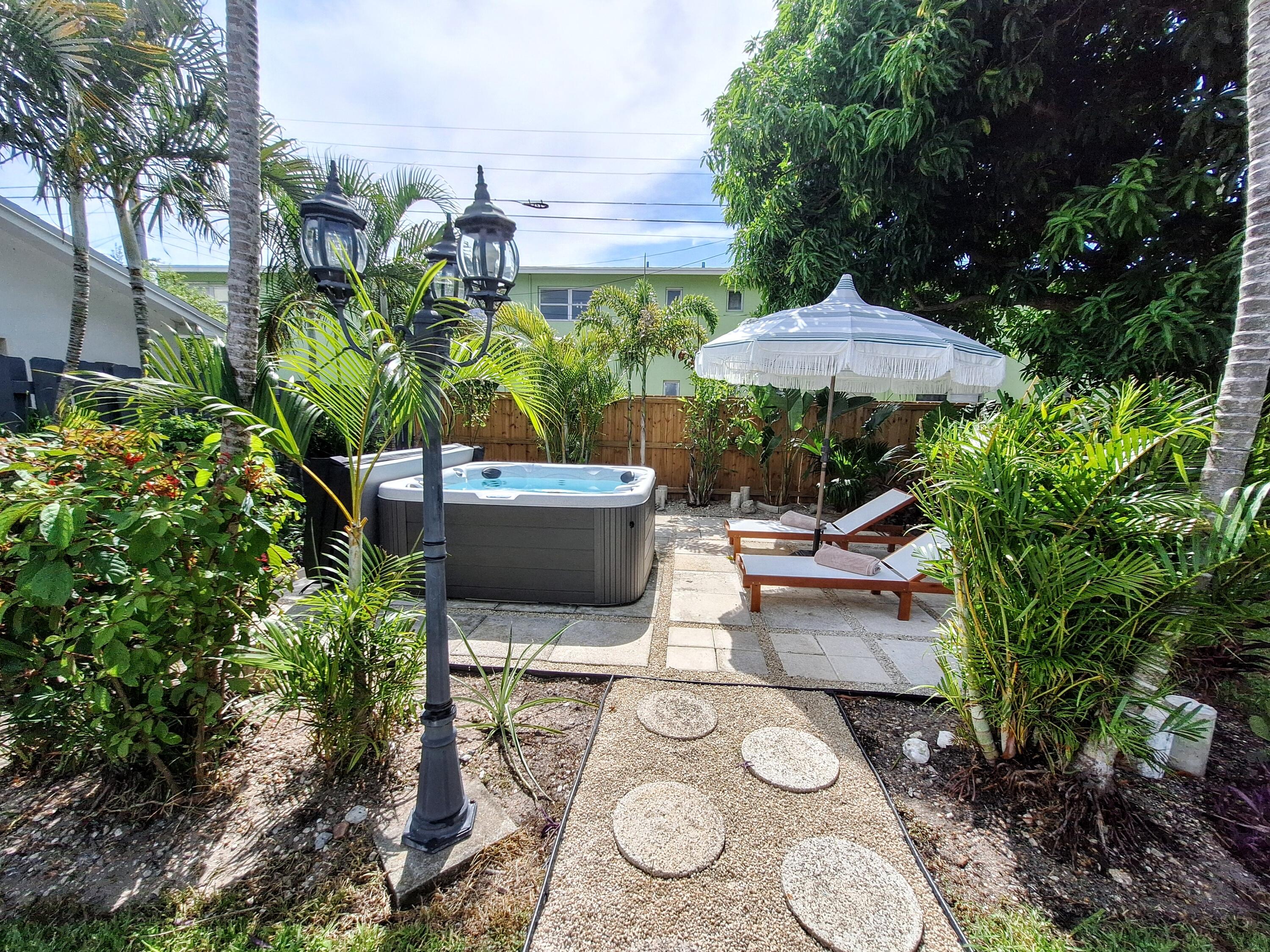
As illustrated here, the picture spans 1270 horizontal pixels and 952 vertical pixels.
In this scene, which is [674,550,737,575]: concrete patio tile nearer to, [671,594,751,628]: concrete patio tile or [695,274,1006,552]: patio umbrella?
[671,594,751,628]: concrete patio tile

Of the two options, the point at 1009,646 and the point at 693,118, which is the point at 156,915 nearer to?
the point at 1009,646

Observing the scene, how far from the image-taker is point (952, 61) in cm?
452

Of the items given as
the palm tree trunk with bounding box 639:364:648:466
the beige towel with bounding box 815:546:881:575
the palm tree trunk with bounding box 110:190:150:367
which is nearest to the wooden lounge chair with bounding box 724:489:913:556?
the beige towel with bounding box 815:546:881:575

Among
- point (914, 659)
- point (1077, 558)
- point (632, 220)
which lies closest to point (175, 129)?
point (1077, 558)

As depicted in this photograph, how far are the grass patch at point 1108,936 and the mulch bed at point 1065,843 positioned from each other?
0.04 m

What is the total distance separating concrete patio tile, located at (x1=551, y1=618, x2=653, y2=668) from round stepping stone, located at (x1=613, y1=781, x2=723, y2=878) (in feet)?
3.63

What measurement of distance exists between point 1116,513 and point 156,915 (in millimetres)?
3572

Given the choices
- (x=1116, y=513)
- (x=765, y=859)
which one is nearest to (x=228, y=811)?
(x=765, y=859)

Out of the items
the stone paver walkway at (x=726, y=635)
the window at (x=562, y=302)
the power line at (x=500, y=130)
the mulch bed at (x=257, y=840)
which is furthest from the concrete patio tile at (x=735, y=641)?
the window at (x=562, y=302)

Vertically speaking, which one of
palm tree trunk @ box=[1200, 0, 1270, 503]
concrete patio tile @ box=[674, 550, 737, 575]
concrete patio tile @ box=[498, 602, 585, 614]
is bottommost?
concrete patio tile @ box=[498, 602, 585, 614]

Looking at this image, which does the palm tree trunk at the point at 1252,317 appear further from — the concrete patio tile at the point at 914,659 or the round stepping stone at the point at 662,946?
the round stepping stone at the point at 662,946

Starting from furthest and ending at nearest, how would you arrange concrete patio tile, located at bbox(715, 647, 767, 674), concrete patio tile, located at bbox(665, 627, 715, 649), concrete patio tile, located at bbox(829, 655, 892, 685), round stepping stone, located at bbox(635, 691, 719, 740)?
concrete patio tile, located at bbox(665, 627, 715, 649) → concrete patio tile, located at bbox(715, 647, 767, 674) → concrete patio tile, located at bbox(829, 655, 892, 685) → round stepping stone, located at bbox(635, 691, 719, 740)

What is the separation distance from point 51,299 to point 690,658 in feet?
31.1

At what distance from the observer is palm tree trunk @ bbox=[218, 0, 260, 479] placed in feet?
7.92
